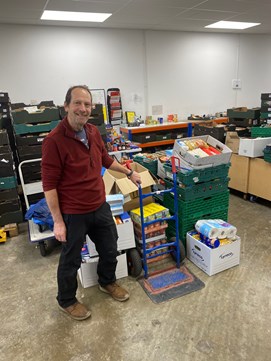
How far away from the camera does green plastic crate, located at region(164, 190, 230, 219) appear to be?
2670 mm

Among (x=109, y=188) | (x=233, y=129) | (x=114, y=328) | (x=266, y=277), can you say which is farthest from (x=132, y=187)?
(x=233, y=129)

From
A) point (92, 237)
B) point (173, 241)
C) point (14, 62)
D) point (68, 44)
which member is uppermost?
point (68, 44)

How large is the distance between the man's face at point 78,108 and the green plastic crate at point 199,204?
1.35m

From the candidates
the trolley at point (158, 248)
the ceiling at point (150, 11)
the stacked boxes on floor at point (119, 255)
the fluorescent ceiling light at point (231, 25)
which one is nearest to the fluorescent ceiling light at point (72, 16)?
the ceiling at point (150, 11)

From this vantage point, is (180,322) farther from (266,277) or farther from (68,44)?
(68,44)

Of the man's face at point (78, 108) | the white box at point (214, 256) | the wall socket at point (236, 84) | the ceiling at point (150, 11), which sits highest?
the ceiling at point (150, 11)

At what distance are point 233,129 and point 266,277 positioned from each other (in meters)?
3.11

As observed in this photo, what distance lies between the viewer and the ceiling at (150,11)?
11.7 ft

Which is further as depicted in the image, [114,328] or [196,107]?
[196,107]

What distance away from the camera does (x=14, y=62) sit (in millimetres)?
4516

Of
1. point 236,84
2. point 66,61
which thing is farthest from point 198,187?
point 236,84

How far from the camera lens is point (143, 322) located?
200 cm

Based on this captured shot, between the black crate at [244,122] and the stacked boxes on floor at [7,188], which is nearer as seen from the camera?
the stacked boxes on floor at [7,188]

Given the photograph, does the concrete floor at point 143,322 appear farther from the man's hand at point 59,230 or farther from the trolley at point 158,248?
the man's hand at point 59,230
